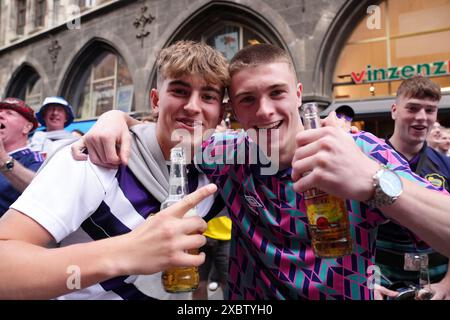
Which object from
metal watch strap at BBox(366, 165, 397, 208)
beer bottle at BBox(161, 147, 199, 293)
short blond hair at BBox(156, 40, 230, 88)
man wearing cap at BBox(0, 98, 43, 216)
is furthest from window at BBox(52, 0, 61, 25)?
metal watch strap at BBox(366, 165, 397, 208)

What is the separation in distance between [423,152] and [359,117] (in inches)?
207

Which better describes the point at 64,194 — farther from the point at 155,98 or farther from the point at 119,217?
the point at 155,98

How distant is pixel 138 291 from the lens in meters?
1.61

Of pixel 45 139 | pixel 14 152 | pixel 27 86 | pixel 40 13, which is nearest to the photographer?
pixel 14 152

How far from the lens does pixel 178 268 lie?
4.51ft

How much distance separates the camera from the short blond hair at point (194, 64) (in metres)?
1.72

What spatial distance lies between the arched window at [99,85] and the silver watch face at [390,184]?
11.5 metres

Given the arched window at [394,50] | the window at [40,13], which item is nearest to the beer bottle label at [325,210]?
the arched window at [394,50]

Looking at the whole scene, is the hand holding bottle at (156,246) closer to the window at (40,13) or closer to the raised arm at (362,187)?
the raised arm at (362,187)

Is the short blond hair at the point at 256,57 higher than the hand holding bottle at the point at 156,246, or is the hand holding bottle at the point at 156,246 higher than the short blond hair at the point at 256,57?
the short blond hair at the point at 256,57

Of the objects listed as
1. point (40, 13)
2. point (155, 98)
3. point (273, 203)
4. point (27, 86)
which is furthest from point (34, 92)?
point (273, 203)

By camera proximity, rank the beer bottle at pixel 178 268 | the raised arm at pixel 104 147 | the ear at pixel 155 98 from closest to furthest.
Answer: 1. the beer bottle at pixel 178 268
2. the raised arm at pixel 104 147
3. the ear at pixel 155 98

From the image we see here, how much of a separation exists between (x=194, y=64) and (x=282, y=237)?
3.08 ft

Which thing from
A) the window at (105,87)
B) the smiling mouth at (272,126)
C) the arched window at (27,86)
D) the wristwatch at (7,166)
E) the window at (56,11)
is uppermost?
the window at (56,11)
